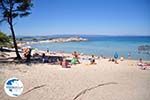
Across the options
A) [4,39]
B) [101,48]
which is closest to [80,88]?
[4,39]

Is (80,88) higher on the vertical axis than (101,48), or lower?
higher

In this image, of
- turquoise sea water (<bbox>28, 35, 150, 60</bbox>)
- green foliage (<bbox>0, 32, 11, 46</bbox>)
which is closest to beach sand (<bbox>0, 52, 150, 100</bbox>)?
green foliage (<bbox>0, 32, 11, 46</bbox>)

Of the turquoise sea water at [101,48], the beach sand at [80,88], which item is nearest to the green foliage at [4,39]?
the beach sand at [80,88]

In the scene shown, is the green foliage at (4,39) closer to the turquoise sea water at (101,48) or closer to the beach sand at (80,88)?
the beach sand at (80,88)

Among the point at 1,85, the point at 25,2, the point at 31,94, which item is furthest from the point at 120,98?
the point at 25,2

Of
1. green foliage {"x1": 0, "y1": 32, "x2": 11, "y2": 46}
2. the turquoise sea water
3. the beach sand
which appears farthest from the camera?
the turquoise sea water

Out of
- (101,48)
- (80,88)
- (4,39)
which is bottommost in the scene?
(101,48)

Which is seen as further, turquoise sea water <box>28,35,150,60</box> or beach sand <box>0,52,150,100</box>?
turquoise sea water <box>28,35,150,60</box>

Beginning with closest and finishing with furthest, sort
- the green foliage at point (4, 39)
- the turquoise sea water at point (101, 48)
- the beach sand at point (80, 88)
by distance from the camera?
1. the beach sand at point (80, 88)
2. the green foliage at point (4, 39)
3. the turquoise sea water at point (101, 48)

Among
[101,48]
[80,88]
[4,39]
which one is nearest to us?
[80,88]

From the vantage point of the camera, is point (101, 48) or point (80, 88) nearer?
point (80, 88)

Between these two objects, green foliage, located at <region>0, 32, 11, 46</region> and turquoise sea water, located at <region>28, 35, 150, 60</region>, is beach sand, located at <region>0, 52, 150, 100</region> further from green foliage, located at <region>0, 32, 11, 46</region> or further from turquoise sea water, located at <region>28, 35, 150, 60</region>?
turquoise sea water, located at <region>28, 35, 150, 60</region>

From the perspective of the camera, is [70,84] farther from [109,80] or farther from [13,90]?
[13,90]

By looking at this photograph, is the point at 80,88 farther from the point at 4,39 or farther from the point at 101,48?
the point at 101,48
